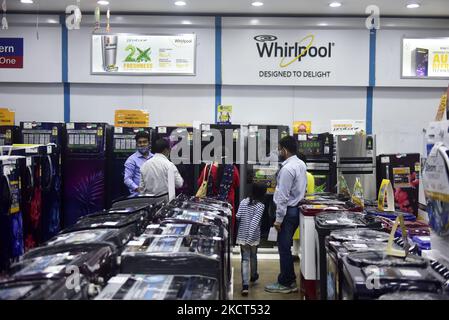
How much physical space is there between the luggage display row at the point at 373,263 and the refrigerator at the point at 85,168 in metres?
4.51

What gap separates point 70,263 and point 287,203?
382cm

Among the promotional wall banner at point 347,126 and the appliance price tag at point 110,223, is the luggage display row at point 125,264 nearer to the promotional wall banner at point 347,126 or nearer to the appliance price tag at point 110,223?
the appliance price tag at point 110,223

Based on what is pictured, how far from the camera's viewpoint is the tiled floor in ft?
18.2

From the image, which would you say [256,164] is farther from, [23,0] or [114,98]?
[23,0]

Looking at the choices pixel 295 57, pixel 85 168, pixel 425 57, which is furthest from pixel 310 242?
pixel 425 57

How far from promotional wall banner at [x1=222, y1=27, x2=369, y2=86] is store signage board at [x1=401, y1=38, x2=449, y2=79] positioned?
0.68 metres

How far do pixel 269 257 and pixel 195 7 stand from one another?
403cm

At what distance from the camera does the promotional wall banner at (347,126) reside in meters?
8.95

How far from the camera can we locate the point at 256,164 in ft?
25.6

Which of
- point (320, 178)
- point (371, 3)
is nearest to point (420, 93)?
point (371, 3)

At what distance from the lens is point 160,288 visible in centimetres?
183

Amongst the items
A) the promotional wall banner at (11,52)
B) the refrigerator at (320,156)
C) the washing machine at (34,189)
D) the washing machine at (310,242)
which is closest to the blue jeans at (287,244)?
the washing machine at (310,242)

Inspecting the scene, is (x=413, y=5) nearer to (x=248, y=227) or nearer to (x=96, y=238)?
(x=248, y=227)
